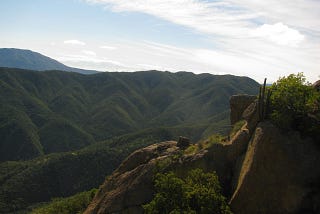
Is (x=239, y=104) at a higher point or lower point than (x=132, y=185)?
higher

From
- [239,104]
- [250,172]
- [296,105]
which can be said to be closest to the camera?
[250,172]

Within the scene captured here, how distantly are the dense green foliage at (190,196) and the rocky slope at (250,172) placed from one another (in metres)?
2.21

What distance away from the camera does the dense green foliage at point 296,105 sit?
3201 cm

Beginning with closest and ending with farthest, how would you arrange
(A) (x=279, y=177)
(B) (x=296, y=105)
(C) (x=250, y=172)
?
(A) (x=279, y=177) < (C) (x=250, y=172) < (B) (x=296, y=105)

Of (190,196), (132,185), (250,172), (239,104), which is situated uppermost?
(239,104)

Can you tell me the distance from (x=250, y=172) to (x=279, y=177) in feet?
8.20

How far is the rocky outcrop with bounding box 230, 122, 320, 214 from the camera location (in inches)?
1128

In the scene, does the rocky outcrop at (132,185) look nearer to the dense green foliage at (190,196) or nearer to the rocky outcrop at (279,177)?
the dense green foliage at (190,196)

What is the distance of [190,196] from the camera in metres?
30.2

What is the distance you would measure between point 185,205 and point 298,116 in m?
14.0

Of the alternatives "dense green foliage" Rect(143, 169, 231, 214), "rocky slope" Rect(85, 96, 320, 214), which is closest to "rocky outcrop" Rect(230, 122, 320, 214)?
"rocky slope" Rect(85, 96, 320, 214)

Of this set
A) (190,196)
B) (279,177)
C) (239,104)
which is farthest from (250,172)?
(239,104)

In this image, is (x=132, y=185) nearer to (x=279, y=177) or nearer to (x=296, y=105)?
(x=279, y=177)

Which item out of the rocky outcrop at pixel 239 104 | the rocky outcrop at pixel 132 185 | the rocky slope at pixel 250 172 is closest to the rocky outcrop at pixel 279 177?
the rocky slope at pixel 250 172
